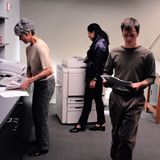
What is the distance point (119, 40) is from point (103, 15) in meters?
0.58

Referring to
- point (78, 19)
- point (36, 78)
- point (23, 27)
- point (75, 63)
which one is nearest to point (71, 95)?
point (75, 63)

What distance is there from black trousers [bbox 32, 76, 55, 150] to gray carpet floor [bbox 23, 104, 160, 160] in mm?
193

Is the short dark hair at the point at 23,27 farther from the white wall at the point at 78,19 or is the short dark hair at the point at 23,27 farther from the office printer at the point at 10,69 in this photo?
the white wall at the point at 78,19

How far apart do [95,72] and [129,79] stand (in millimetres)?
1149

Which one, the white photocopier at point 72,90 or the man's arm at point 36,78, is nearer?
the man's arm at point 36,78

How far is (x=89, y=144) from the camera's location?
113 inches

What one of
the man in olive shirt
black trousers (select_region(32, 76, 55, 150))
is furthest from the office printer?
the man in olive shirt

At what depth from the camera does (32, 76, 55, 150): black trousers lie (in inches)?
93.8

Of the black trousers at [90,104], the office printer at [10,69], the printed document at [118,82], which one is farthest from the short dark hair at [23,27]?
the black trousers at [90,104]

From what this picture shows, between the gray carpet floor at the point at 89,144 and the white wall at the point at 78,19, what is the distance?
63.4 inches

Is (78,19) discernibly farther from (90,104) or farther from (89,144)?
(89,144)

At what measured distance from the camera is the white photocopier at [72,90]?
3367 millimetres

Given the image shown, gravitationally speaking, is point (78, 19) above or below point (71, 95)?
above

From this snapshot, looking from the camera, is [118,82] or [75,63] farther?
[75,63]
